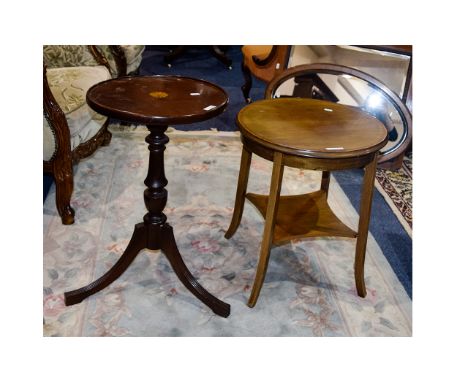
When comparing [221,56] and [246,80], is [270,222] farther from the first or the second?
[221,56]

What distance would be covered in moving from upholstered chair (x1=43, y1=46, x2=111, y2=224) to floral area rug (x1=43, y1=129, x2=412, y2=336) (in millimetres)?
206

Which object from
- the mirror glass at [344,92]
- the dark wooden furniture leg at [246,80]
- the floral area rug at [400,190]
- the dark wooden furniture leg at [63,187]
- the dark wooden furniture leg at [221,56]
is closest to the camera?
the dark wooden furniture leg at [63,187]

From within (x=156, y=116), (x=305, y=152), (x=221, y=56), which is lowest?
(x=221, y=56)

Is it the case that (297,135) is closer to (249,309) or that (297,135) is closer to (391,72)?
(249,309)

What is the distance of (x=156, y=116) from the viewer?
1809mm

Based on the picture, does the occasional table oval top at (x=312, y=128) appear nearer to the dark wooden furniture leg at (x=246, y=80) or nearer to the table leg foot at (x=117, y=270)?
the table leg foot at (x=117, y=270)

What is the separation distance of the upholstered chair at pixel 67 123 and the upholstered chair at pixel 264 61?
4.28 ft

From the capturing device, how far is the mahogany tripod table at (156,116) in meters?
1.85

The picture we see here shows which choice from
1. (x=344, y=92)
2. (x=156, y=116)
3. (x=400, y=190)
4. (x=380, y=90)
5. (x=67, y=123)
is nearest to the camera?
(x=156, y=116)

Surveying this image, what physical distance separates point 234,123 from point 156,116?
237cm

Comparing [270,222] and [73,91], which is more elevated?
[73,91]

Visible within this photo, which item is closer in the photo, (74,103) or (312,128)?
(312,128)

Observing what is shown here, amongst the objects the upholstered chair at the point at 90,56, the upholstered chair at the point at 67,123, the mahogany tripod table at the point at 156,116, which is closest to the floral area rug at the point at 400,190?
the mahogany tripod table at the point at 156,116

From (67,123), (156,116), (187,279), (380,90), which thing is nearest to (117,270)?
(187,279)
